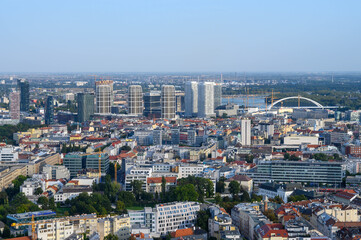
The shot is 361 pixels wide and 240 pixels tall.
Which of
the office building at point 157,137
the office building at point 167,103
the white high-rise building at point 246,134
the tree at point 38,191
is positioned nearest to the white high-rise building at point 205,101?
the office building at point 167,103

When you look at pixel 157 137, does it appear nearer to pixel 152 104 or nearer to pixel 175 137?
pixel 175 137

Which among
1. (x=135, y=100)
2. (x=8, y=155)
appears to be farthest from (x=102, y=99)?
(x=8, y=155)

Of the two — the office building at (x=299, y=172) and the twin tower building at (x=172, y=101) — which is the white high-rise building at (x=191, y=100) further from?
the office building at (x=299, y=172)

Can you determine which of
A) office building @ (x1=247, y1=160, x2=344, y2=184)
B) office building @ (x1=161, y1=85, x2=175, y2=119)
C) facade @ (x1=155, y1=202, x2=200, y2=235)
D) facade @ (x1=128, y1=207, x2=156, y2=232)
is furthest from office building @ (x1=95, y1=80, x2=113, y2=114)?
facade @ (x1=128, y1=207, x2=156, y2=232)

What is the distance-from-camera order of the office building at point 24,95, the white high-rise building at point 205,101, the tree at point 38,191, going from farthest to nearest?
the office building at point 24,95 → the white high-rise building at point 205,101 → the tree at point 38,191

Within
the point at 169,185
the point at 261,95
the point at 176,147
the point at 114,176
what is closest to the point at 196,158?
the point at 176,147

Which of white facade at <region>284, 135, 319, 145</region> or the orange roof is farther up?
the orange roof

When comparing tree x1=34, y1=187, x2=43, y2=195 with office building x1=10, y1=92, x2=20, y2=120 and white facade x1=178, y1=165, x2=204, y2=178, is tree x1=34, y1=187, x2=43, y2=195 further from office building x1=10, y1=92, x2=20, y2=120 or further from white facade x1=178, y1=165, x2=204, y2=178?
office building x1=10, y1=92, x2=20, y2=120
